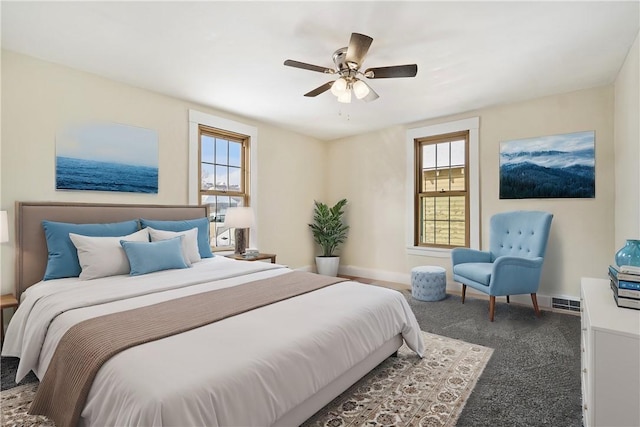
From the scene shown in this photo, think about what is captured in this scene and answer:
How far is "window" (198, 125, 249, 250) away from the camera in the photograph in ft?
13.9

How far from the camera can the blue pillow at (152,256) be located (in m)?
2.65

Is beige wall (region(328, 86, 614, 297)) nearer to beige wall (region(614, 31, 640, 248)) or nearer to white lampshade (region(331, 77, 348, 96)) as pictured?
beige wall (region(614, 31, 640, 248))

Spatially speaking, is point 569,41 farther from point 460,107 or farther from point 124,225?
point 124,225

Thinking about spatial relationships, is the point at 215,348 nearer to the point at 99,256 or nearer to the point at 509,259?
the point at 99,256

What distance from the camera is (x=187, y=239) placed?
319cm

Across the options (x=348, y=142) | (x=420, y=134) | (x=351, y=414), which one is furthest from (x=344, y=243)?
(x=351, y=414)

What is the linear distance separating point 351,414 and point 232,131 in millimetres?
3747

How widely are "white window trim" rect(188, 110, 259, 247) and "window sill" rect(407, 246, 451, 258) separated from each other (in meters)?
2.37

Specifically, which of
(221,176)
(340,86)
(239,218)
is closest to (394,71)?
(340,86)

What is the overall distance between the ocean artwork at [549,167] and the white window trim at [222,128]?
11.0ft

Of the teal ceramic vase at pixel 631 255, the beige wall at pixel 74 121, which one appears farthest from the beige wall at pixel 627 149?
the beige wall at pixel 74 121

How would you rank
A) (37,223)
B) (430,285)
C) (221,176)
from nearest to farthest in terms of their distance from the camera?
(37,223) < (430,285) < (221,176)

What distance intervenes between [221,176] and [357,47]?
2.81 meters

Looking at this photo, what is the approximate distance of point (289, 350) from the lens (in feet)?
4.78
